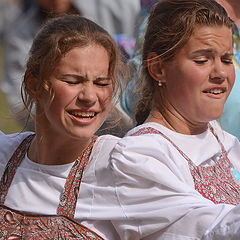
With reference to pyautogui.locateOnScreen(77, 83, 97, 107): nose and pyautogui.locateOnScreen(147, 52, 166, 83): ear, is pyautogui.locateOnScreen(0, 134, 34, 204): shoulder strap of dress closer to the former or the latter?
pyautogui.locateOnScreen(77, 83, 97, 107): nose

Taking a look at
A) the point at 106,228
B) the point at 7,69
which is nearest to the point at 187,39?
the point at 106,228

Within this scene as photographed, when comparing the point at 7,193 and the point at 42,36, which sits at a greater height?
the point at 42,36

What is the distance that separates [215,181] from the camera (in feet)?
6.66

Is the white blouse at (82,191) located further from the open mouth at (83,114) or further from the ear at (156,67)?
the ear at (156,67)

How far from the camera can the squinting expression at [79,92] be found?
1919mm

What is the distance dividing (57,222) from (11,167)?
1.15ft

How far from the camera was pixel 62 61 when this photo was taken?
193 centimetres

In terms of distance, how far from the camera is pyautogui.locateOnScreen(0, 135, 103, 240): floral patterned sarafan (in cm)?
187

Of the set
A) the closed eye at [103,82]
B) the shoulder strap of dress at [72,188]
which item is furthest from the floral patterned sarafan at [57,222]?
the closed eye at [103,82]

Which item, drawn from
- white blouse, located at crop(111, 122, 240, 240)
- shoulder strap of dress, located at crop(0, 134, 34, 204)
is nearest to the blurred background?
shoulder strap of dress, located at crop(0, 134, 34, 204)

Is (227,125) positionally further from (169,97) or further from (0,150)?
(0,150)

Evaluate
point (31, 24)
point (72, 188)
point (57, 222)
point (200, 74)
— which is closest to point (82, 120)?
point (72, 188)

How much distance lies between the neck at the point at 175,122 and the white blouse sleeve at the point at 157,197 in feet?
0.87

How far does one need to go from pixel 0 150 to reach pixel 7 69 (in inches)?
51.3
